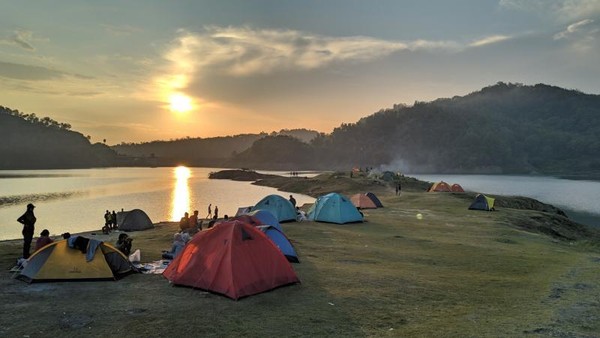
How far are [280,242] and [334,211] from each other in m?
16.5

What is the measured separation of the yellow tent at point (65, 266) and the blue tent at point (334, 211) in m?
21.2

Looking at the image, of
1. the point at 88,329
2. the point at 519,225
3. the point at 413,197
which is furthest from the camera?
the point at 413,197

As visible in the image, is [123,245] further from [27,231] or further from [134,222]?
[134,222]

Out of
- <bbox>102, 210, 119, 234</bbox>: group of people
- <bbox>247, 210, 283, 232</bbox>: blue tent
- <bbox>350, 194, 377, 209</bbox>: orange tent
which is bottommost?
<bbox>102, 210, 119, 234</bbox>: group of people

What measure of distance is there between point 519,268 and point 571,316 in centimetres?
720

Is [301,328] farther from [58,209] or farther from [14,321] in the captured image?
[58,209]

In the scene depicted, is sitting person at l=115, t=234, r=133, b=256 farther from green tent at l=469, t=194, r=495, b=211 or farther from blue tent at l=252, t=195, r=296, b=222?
green tent at l=469, t=194, r=495, b=211

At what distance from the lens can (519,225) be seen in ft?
128

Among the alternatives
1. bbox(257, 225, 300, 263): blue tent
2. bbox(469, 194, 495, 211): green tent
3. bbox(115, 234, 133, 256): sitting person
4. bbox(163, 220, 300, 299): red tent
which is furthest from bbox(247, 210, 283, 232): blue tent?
bbox(469, 194, 495, 211): green tent

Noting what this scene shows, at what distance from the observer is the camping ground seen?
10570 millimetres

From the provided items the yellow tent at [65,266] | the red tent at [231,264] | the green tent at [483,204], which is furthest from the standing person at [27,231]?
the green tent at [483,204]

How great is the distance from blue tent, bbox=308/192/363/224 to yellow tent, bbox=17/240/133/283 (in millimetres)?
21194

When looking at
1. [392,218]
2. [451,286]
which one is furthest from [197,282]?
[392,218]

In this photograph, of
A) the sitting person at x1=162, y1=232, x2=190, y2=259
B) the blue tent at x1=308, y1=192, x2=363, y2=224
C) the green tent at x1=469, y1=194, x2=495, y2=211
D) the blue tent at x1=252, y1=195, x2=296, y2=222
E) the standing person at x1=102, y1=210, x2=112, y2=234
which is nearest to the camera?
the sitting person at x1=162, y1=232, x2=190, y2=259
